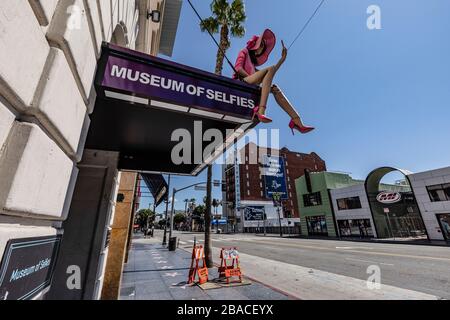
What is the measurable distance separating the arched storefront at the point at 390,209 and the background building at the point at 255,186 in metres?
41.5

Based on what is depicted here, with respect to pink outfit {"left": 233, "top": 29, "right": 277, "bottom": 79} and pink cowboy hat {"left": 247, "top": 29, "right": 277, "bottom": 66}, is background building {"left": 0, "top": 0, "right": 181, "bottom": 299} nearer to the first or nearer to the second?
pink outfit {"left": 233, "top": 29, "right": 277, "bottom": 79}

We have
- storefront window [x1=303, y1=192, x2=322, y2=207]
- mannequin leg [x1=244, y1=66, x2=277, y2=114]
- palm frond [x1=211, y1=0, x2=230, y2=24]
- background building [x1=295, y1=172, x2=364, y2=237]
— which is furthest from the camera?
storefront window [x1=303, y1=192, x2=322, y2=207]

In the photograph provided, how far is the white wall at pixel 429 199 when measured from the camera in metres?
23.8

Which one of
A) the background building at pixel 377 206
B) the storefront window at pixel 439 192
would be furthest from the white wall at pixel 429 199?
the storefront window at pixel 439 192

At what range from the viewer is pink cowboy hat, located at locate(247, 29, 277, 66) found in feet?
11.6

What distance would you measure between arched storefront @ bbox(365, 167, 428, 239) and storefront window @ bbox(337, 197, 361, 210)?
82.7 inches

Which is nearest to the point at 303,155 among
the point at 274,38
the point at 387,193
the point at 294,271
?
the point at 387,193

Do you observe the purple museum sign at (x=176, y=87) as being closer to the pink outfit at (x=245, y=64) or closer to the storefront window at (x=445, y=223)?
the pink outfit at (x=245, y=64)

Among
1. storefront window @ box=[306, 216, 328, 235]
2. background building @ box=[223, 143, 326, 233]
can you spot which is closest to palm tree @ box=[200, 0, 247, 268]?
storefront window @ box=[306, 216, 328, 235]

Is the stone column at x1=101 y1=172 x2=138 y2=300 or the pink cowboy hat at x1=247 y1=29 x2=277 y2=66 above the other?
the pink cowboy hat at x1=247 y1=29 x2=277 y2=66

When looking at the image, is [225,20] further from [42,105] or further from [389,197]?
[389,197]

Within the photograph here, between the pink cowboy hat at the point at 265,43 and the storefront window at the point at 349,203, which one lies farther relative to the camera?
the storefront window at the point at 349,203

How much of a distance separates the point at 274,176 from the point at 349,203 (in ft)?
88.6

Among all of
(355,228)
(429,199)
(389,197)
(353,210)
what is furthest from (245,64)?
(355,228)
